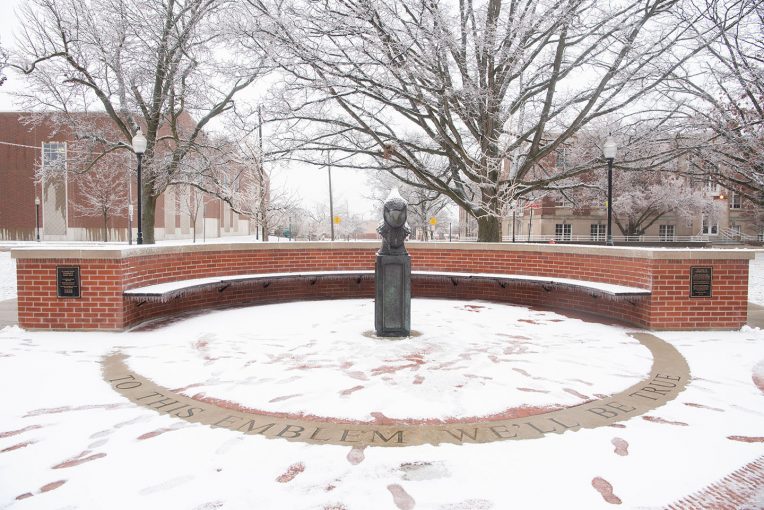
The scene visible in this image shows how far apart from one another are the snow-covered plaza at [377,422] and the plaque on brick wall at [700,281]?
864mm

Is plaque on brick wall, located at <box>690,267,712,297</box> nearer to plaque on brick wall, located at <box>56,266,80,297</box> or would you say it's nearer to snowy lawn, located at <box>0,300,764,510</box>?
snowy lawn, located at <box>0,300,764,510</box>

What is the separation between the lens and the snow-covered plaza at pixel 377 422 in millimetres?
2615

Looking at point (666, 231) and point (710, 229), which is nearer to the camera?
point (666, 231)

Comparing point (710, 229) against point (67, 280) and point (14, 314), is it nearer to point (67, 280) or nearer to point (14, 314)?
point (67, 280)

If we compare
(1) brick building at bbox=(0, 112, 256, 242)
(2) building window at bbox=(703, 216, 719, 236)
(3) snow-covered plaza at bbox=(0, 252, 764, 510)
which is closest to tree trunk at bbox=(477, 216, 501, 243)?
(3) snow-covered plaza at bbox=(0, 252, 764, 510)

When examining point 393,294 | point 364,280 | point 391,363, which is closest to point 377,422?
point 391,363

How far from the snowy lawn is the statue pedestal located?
0.35 m

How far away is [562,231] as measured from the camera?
156 feet

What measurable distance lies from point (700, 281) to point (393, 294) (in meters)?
4.61

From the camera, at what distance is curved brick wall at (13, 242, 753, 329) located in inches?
263

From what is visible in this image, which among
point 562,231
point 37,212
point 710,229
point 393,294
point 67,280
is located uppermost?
point 37,212

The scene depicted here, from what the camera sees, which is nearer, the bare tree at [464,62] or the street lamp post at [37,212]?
the bare tree at [464,62]

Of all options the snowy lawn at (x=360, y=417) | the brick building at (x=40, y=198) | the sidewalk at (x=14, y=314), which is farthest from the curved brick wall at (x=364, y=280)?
the brick building at (x=40, y=198)

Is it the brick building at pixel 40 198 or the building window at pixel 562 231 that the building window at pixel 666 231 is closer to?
the building window at pixel 562 231
